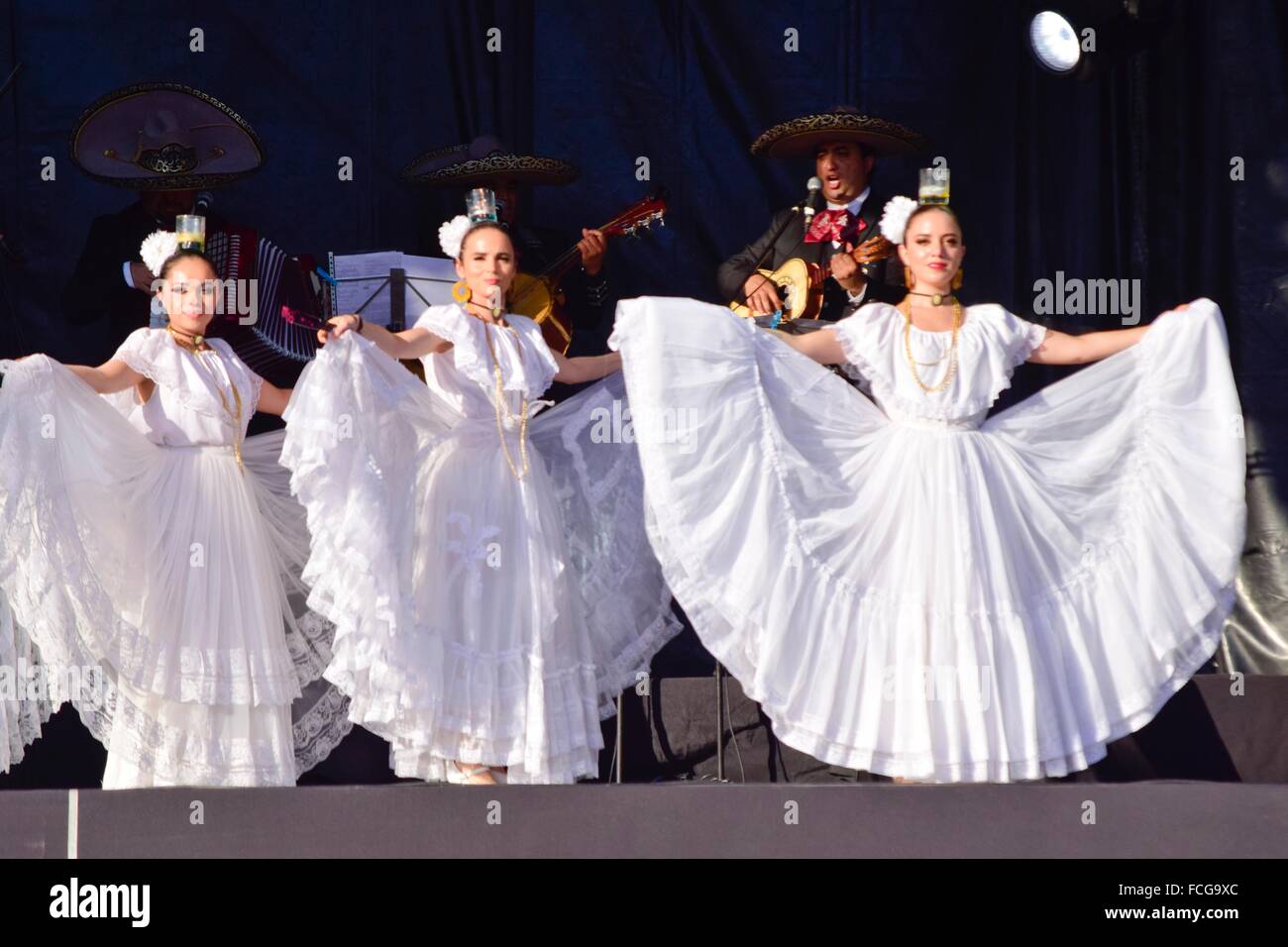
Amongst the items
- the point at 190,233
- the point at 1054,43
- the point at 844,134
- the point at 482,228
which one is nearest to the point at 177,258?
the point at 190,233

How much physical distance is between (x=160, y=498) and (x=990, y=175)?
3.36 m

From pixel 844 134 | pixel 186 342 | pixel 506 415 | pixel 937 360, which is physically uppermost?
pixel 844 134

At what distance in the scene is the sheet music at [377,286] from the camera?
5832 mm

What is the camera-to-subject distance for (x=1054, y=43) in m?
6.27

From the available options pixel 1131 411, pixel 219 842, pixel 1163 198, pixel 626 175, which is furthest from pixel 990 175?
pixel 219 842

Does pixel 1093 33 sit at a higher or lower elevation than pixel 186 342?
higher

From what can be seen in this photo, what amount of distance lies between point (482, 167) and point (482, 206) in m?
0.80

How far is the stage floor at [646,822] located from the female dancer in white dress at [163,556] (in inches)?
17.5

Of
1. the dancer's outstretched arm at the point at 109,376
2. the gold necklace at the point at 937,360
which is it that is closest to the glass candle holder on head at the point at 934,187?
the gold necklace at the point at 937,360

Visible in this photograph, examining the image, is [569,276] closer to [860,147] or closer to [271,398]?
[860,147]

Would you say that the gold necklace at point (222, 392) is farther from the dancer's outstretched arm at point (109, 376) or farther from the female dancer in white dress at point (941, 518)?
the female dancer in white dress at point (941, 518)

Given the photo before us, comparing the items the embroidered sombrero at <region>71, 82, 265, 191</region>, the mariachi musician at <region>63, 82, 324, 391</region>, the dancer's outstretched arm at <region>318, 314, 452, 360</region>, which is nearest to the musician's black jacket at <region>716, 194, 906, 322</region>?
the dancer's outstretched arm at <region>318, 314, 452, 360</region>

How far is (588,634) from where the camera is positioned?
17.8ft
